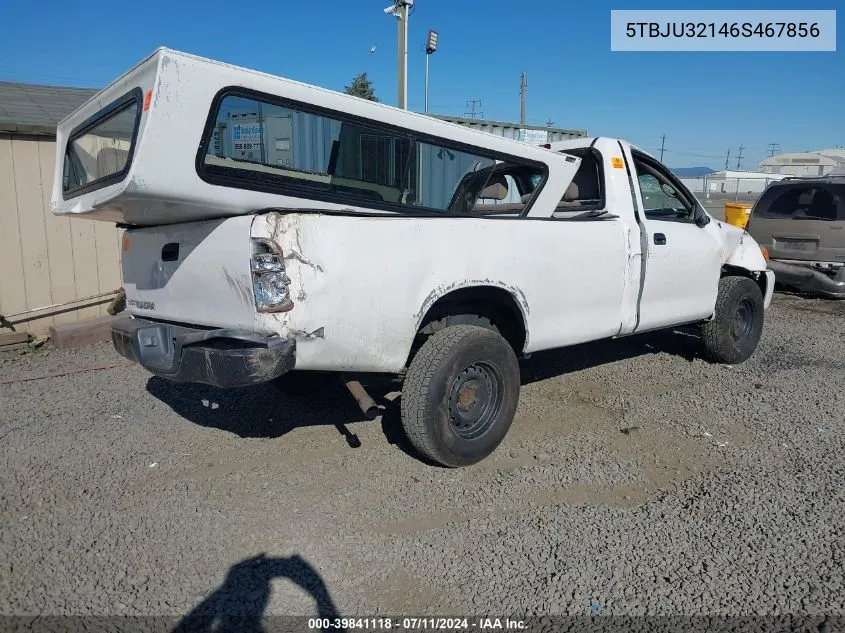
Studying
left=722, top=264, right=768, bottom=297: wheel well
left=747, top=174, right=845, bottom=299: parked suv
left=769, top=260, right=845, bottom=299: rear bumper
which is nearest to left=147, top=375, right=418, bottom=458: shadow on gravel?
left=722, top=264, right=768, bottom=297: wheel well

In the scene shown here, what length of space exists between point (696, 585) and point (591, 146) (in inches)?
131

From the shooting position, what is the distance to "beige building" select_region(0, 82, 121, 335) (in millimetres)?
6883

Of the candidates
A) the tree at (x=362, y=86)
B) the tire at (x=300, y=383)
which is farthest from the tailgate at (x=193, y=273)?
the tree at (x=362, y=86)

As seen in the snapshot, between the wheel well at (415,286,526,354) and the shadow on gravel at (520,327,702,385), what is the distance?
54.5 inches

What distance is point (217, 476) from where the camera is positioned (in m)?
3.90

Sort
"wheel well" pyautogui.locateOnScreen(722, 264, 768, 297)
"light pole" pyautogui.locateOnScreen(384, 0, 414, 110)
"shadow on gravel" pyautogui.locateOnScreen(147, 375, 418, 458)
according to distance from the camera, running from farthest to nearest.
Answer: "light pole" pyautogui.locateOnScreen(384, 0, 414, 110) → "wheel well" pyautogui.locateOnScreen(722, 264, 768, 297) → "shadow on gravel" pyautogui.locateOnScreen(147, 375, 418, 458)

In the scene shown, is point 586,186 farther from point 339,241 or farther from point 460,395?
point 339,241

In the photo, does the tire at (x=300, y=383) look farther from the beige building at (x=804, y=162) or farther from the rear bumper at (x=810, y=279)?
the beige building at (x=804, y=162)

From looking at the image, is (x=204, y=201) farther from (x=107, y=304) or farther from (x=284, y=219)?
(x=107, y=304)

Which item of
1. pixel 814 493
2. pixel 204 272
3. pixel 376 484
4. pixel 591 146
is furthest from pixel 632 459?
pixel 204 272

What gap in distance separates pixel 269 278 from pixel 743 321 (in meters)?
4.97

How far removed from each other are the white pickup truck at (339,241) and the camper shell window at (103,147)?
19 millimetres

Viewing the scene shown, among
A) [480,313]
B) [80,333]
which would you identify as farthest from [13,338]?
[480,313]

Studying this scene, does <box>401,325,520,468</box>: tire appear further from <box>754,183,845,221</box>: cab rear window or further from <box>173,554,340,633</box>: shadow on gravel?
<box>754,183,845,221</box>: cab rear window
